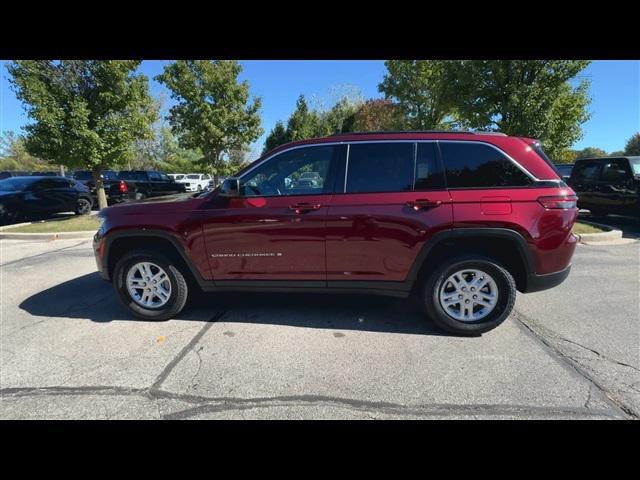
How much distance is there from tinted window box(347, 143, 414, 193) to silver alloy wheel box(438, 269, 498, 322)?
104 centimetres

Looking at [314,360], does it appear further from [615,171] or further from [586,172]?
[586,172]

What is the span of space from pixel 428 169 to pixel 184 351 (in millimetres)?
2818

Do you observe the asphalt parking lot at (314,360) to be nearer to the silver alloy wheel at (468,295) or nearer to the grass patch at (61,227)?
the silver alloy wheel at (468,295)

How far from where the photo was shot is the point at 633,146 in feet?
140

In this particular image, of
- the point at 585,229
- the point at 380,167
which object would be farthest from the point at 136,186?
the point at 585,229

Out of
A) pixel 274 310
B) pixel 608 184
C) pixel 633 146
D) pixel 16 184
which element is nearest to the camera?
pixel 274 310

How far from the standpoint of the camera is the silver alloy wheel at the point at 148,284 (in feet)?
11.6

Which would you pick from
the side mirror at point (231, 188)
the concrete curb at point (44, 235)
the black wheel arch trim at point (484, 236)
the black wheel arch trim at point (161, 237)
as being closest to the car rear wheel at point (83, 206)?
the concrete curb at point (44, 235)

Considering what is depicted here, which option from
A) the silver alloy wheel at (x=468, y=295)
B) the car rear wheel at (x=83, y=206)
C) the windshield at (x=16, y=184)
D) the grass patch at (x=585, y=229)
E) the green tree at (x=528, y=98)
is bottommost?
the grass patch at (x=585, y=229)

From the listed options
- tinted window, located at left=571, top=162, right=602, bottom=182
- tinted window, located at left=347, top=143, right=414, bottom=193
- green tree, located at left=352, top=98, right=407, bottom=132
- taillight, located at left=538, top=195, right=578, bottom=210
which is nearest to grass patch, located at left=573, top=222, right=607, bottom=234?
tinted window, located at left=571, top=162, right=602, bottom=182

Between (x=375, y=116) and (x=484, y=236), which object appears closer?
(x=484, y=236)

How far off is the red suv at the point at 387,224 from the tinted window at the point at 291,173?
0.01 metres
